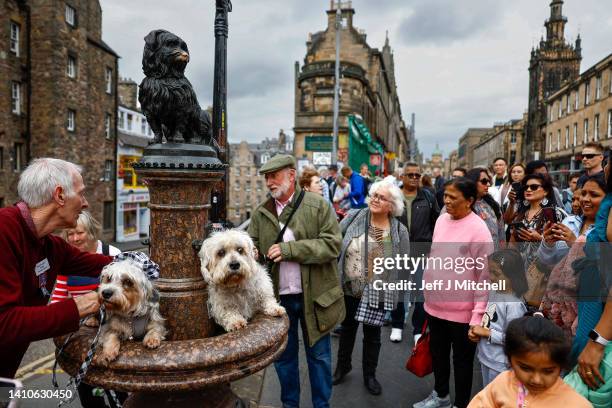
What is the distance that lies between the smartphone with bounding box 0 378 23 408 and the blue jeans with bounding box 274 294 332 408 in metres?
1.98

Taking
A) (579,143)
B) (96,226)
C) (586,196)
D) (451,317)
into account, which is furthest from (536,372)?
(579,143)

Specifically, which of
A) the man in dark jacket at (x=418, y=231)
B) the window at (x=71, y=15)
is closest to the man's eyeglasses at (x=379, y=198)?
the man in dark jacket at (x=418, y=231)

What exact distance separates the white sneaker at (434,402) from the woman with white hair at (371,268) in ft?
1.55

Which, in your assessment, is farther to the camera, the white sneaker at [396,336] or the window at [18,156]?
the window at [18,156]

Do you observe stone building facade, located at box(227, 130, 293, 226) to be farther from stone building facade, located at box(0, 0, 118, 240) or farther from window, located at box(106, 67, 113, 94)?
stone building facade, located at box(0, 0, 118, 240)

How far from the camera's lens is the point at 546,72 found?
2247 inches

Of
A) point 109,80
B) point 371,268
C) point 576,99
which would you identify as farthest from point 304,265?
point 576,99

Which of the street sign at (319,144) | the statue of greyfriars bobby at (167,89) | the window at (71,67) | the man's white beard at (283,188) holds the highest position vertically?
the window at (71,67)

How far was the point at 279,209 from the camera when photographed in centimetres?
345

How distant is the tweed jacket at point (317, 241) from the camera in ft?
10.8

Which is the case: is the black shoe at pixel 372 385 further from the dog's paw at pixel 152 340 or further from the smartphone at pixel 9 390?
the smartphone at pixel 9 390

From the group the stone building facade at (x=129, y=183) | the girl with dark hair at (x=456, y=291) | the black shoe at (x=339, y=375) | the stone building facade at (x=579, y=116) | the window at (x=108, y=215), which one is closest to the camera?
the girl with dark hair at (x=456, y=291)

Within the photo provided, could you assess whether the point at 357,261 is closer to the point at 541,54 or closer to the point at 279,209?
the point at 279,209

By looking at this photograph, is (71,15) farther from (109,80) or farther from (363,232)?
→ (363,232)
